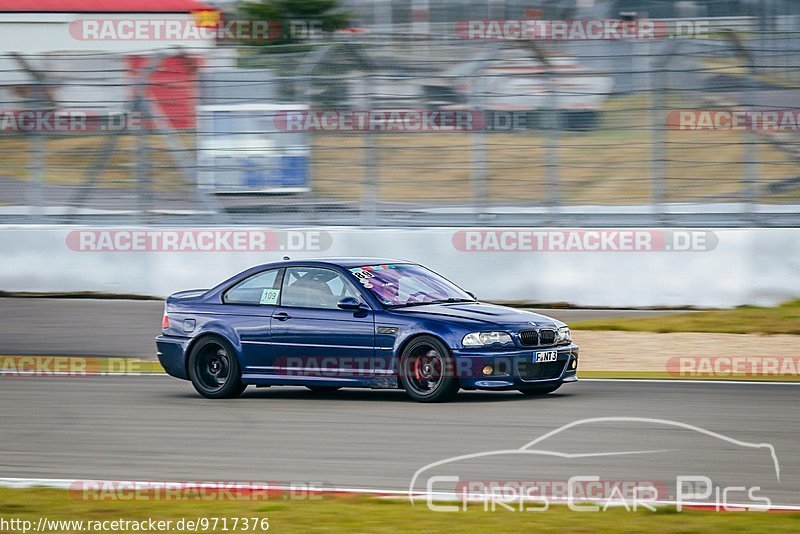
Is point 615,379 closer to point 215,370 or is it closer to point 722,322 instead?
point 722,322

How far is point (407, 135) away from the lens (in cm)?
1755

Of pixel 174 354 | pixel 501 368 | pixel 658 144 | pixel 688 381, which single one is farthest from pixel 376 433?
pixel 658 144

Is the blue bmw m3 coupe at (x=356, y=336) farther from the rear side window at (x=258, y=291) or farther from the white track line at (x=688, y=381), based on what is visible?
the white track line at (x=688, y=381)

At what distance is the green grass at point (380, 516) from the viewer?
20.0 feet

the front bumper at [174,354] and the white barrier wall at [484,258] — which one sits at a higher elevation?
the white barrier wall at [484,258]

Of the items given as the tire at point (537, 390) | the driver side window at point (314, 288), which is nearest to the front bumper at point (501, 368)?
the tire at point (537, 390)

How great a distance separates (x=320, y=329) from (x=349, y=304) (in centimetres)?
34

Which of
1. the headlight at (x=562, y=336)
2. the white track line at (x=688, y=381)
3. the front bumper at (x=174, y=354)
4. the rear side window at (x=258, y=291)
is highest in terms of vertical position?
the rear side window at (x=258, y=291)

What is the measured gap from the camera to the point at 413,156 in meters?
17.5

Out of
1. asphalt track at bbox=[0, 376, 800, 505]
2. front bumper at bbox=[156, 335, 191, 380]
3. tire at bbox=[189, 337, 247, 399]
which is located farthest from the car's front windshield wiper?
front bumper at bbox=[156, 335, 191, 380]

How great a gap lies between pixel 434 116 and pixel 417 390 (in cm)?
750

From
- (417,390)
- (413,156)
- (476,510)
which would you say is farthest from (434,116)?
(476,510)

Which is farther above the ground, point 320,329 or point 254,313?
point 254,313

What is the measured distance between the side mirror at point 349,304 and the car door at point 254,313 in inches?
28.7
